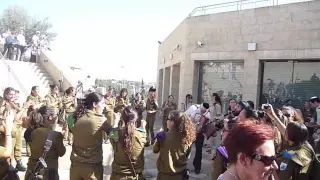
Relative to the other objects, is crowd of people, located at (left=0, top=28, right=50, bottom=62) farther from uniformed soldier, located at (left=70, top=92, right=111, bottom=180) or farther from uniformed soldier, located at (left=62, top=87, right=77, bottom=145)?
uniformed soldier, located at (left=70, top=92, right=111, bottom=180)

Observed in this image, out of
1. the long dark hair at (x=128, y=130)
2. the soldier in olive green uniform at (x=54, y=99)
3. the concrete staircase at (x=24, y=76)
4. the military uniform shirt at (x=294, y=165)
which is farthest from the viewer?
the concrete staircase at (x=24, y=76)

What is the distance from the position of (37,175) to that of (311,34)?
8.96m

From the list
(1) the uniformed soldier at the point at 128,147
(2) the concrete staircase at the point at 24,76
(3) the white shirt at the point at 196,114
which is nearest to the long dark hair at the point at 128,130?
(1) the uniformed soldier at the point at 128,147

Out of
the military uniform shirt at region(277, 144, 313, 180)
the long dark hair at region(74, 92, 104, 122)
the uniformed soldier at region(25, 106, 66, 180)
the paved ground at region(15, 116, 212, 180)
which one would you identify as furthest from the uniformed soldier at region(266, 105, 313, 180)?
the paved ground at region(15, 116, 212, 180)

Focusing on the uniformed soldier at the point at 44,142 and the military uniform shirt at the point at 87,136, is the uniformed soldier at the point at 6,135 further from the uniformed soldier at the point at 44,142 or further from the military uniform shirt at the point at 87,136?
the military uniform shirt at the point at 87,136

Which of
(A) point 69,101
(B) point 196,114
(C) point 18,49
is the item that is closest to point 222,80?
(B) point 196,114

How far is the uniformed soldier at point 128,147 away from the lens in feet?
14.2

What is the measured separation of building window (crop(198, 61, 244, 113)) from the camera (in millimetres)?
12469

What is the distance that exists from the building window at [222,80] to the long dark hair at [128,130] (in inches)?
338

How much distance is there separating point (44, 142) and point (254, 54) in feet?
28.6

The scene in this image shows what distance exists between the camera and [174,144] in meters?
4.57

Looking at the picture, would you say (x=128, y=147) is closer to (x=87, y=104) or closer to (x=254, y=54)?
(x=87, y=104)

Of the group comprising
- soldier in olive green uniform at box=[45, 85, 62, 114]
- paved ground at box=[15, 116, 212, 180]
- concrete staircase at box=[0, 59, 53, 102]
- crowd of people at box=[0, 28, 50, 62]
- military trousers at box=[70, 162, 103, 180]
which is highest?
crowd of people at box=[0, 28, 50, 62]

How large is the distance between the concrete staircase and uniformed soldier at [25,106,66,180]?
12440mm
